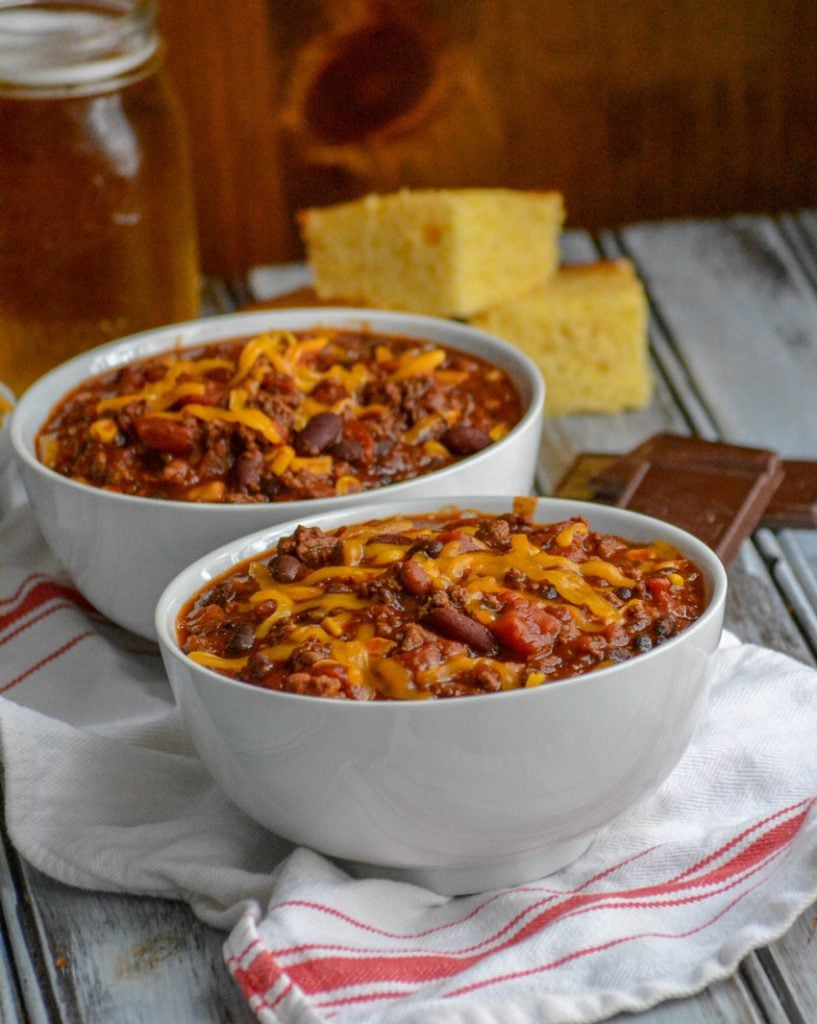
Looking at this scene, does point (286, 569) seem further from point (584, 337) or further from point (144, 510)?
point (584, 337)

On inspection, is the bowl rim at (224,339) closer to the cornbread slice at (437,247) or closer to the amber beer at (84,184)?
the amber beer at (84,184)

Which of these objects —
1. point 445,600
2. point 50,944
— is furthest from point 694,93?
point 50,944

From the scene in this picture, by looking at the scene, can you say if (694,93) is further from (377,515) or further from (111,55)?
(377,515)

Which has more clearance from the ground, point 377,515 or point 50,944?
point 377,515

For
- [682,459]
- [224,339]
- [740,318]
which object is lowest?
[740,318]

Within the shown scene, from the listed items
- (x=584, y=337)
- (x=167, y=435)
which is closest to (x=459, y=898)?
(x=167, y=435)

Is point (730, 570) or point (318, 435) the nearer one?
point (318, 435)

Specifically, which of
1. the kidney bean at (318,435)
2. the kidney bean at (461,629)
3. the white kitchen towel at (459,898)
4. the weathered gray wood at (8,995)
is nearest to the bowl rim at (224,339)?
the kidney bean at (318,435)

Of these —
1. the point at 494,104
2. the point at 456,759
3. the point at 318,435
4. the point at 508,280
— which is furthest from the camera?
the point at 494,104
